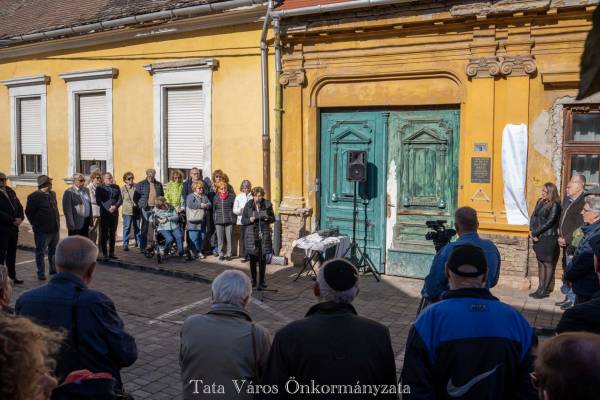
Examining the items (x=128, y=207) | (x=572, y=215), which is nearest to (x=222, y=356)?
(x=572, y=215)

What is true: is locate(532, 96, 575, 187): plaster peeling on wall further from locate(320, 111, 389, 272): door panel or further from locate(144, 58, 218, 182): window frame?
locate(144, 58, 218, 182): window frame

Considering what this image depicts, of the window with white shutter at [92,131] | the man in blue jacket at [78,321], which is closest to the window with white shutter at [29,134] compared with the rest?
the window with white shutter at [92,131]

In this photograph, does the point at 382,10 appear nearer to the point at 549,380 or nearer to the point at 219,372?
the point at 219,372

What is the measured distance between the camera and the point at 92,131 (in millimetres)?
14500

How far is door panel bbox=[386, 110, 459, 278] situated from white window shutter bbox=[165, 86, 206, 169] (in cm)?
441

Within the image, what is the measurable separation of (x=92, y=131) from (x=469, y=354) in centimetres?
1334

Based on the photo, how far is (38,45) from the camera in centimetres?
1512

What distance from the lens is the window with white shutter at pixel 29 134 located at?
15.9m

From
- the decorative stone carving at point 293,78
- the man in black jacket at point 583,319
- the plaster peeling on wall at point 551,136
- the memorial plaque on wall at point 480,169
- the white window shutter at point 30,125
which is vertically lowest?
the man in black jacket at point 583,319

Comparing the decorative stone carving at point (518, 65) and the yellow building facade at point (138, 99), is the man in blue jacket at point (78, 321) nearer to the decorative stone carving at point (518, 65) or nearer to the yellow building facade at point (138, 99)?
the decorative stone carving at point (518, 65)

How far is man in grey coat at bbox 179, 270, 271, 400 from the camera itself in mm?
3195

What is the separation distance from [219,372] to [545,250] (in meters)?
6.81

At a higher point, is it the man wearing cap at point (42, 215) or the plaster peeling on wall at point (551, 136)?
the plaster peeling on wall at point (551, 136)

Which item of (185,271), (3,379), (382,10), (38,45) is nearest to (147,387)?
(3,379)
